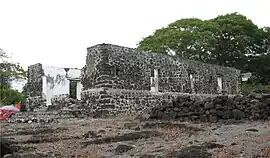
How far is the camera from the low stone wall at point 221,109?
13328mm

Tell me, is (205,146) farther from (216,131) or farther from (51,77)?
(51,77)

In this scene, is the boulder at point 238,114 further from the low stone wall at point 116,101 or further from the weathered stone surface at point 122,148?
the weathered stone surface at point 122,148

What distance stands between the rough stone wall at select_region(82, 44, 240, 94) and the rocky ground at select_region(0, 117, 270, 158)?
5.40 metres

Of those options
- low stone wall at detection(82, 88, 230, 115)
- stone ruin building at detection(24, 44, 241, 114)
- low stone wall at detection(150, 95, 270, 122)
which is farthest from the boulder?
stone ruin building at detection(24, 44, 241, 114)

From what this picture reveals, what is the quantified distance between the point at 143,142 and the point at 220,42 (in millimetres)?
30750

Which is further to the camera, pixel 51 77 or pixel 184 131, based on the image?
pixel 51 77

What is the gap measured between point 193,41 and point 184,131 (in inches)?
973

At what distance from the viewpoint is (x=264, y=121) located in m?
12.7

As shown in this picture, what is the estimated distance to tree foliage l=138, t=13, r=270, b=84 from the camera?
35219 millimetres

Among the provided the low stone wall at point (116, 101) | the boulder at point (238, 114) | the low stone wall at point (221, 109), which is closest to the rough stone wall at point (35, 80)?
the low stone wall at point (116, 101)

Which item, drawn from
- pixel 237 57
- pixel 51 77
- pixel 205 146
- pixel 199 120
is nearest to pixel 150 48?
pixel 237 57

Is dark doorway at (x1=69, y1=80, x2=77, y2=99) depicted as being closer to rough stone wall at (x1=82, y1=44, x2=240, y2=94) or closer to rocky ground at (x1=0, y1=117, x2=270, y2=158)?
rough stone wall at (x1=82, y1=44, x2=240, y2=94)

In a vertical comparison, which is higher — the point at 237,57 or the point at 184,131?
the point at 237,57

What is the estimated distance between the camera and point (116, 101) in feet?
57.4
